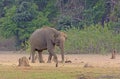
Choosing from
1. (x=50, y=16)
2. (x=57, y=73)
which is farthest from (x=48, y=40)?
(x=50, y=16)

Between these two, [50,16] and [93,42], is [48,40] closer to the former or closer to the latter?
[93,42]

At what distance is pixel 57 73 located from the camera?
19.5 meters

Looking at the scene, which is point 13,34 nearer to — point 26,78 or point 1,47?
point 1,47

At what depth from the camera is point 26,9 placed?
43.6 meters

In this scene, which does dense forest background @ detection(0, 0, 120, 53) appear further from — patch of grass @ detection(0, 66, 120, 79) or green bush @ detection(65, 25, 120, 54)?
patch of grass @ detection(0, 66, 120, 79)

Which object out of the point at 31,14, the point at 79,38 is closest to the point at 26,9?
the point at 31,14

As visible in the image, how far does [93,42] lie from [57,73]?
15.3 metres

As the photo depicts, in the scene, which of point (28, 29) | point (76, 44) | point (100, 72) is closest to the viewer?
point (100, 72)

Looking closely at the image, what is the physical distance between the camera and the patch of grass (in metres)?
18.7

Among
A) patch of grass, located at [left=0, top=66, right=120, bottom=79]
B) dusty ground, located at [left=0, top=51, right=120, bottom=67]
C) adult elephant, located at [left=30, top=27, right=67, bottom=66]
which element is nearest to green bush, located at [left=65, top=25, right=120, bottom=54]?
dusty ground, located at [left=0, top=51, right=120, bottom=67]

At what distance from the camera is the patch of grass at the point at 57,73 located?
18688mm

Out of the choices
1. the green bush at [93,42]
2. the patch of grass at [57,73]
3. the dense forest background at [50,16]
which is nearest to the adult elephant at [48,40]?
the patch of grass at [57,73]

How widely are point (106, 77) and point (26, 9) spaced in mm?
25452

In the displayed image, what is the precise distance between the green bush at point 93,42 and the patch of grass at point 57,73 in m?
13.3
